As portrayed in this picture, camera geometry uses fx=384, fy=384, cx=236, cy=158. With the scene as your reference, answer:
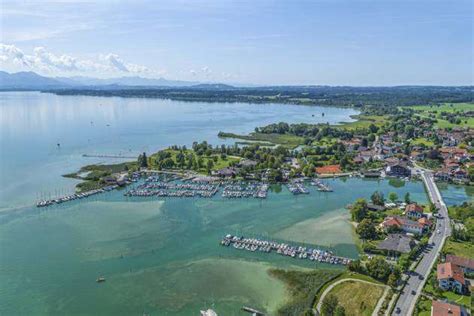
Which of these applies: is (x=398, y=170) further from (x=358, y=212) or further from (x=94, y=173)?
(x=94, y=173)

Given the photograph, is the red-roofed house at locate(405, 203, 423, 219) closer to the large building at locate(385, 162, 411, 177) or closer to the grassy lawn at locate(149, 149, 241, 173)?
the large building at locate(385, 162, 411, 177)

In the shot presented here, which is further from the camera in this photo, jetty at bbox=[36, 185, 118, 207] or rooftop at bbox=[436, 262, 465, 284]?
jetty at bbox=[36, 185, 118, 207]

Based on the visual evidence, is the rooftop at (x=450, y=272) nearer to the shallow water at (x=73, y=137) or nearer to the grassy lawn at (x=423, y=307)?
the grassy lawn at (x=423, y=307)

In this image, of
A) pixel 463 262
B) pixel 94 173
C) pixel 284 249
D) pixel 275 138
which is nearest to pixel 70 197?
pixel 94 173

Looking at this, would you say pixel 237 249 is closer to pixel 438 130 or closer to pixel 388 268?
pixel 388 268

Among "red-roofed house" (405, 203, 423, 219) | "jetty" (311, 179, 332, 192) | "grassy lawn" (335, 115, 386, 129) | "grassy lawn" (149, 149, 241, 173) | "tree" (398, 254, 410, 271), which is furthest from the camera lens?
"grassy lawn" (335, 115, 386, 129)

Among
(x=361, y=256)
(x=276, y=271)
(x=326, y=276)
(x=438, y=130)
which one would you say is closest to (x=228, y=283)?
(x=276, y=271)

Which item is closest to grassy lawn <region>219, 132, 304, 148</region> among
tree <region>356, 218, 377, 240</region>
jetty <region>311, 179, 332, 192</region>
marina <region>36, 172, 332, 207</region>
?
jetty <region>311, 179, 332, 192</region>
